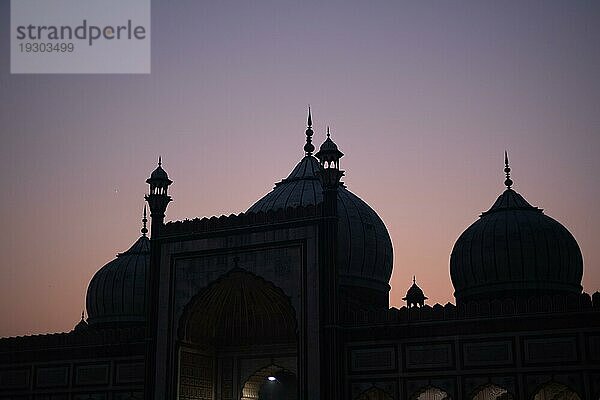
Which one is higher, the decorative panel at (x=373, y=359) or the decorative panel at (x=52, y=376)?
the decorative panel at (x=52, y=376)

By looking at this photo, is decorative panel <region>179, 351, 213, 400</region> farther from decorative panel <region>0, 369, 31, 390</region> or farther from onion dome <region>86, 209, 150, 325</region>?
decorative panel <region>0, 369, 31, 390</region>

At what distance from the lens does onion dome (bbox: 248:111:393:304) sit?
22953 mm

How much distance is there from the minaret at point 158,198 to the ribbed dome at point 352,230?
Result: 2599 mm

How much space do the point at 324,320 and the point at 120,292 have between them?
896cm

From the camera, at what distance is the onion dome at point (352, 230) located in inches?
904

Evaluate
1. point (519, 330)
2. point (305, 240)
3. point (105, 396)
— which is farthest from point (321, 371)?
point (105, 396)

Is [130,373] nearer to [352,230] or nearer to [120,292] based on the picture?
[120,292]

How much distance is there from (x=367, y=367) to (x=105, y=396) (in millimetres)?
7076

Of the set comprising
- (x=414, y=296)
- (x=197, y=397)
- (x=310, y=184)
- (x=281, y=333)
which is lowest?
(x=197, y=397)

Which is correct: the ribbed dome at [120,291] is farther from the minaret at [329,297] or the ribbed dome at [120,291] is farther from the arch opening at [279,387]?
the minaret at [329,297]

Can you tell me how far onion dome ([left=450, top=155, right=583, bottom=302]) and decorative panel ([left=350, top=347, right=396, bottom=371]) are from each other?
3.47 m

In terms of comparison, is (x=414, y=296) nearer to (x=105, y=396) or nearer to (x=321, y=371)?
(x=321, y=371)

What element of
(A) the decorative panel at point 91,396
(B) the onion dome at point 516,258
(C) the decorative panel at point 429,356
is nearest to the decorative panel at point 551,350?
(C) the decorative panel at point 429,356

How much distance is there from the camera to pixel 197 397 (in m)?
21.7
